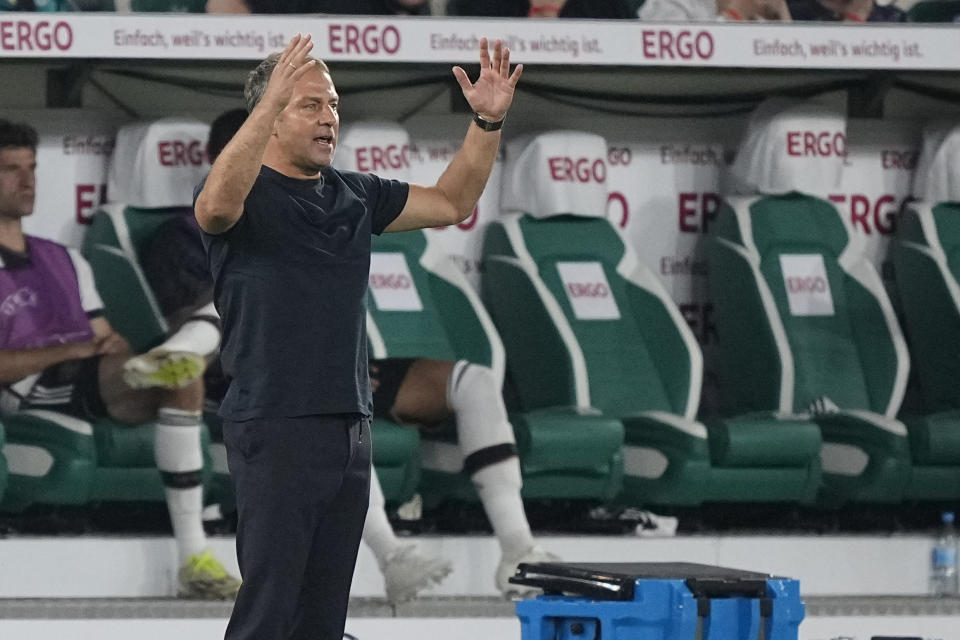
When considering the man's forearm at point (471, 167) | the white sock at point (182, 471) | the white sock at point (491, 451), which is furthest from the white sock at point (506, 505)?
the man's forearm at point (471, 167)

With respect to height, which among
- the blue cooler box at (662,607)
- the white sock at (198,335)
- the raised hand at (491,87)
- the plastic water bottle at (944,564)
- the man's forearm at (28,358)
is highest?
the raised hand at (491,87)

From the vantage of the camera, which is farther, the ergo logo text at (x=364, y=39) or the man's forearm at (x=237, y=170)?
the ergo logo text at (x=364, y=39)

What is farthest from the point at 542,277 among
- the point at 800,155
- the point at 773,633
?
the point at 773,633

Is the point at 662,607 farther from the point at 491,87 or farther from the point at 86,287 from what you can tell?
the point at 86,287

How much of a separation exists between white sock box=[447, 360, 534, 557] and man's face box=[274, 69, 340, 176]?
6.22 feet

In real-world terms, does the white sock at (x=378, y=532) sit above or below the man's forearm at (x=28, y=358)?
below

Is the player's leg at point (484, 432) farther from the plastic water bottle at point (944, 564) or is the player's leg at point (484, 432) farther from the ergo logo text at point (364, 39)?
the plastic water bottle at point (944, 564)

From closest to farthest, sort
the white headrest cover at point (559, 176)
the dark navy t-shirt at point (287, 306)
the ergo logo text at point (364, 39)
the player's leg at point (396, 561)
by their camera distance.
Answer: the dark navy t-shirt at point (287, 306) < the player's leg at point (396, 561) < the ergo logo text at point (364, 39) < the white headrest cover at point (559, 176)

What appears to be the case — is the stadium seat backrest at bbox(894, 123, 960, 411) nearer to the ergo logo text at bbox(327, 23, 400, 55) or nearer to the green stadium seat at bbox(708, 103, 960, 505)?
the green stadium seat at bbox(708, 103, 960, 505)

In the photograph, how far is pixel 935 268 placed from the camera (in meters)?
5.36

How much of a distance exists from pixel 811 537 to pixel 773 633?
5.57 feet

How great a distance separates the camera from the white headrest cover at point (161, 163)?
16.4 ft

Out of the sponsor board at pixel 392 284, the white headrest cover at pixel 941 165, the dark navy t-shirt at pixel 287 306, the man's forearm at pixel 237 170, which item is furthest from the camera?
the white headrest cover at pixel 941 165

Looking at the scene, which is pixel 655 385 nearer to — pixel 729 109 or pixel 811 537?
pixel 811 537
